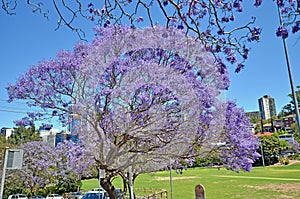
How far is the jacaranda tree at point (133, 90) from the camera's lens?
498cm

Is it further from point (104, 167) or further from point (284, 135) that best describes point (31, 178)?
point (284, 135)

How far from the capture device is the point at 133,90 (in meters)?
4.93

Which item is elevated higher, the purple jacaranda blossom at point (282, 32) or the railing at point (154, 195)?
the purple jacaranda blossom at point (282, 32)

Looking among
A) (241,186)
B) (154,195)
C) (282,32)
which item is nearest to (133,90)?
(282,32)

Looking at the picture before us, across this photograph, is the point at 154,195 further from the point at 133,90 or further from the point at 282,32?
the point at 282,32

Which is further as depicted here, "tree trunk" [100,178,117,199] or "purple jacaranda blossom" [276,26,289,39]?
"tree trunk" [100,178,117,199]

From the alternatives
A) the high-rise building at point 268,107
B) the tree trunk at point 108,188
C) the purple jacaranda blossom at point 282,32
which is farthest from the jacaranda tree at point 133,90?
the high-rise building at point 268,107

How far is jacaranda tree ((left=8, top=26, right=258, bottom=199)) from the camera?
Answer: 4.98 meters

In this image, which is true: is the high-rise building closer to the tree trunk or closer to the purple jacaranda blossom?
the tree trunk

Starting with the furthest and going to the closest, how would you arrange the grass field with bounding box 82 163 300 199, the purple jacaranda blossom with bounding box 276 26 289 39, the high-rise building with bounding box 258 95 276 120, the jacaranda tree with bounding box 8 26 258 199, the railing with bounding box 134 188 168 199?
the high-rise building with bounding box 258 95 276 120 → the grass field with bounding box 82 163 300 199 → the railing with bounding box 134 188 168 199 → the jacaranda tree with bounding box 8 26 258 199 → the purple jacaranda blossom with bounding box 276 26 289 39

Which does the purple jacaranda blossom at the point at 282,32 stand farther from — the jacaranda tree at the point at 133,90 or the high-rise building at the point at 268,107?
the high-rise building at the point at 268,107

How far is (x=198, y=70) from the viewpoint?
17.9ft

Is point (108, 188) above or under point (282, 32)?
under

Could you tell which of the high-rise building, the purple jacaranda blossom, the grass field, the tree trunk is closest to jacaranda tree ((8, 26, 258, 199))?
the tree trunk
